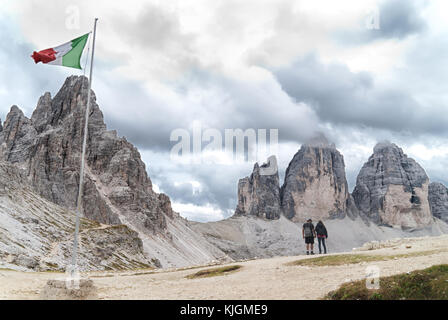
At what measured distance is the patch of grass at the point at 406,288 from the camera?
15062 mm

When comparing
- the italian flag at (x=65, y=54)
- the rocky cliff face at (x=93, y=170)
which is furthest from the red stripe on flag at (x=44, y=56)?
the rocky cliff face at (x=93, y=170)

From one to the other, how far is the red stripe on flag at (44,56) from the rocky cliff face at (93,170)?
109418 mm

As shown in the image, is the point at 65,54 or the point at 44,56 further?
the point at 65,54

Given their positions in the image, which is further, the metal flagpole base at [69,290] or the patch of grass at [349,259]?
the patch of grass at [349,259]

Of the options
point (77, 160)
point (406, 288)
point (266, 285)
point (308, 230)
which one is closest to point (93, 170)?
point (77, 160)

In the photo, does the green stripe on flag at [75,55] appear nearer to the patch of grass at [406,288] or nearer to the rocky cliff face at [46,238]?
the patch of grass at [406,288]

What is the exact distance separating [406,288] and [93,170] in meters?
166

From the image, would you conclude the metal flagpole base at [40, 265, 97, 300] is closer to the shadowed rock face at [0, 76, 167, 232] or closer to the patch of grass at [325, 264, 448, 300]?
the patch of grass at [325, 264, 448, 300]

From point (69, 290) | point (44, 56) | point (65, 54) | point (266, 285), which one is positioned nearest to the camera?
point (69, 290)

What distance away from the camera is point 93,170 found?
168875mm

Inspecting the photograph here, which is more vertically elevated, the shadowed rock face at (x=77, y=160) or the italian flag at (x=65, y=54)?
the shadowed rock face at (x=77, y=160)

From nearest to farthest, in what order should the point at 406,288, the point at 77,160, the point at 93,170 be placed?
the point at 406,288, the point at 77,160, the point at 93,170

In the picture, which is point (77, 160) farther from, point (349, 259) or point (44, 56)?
point (349, 259)

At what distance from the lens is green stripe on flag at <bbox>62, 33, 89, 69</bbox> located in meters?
25.4
